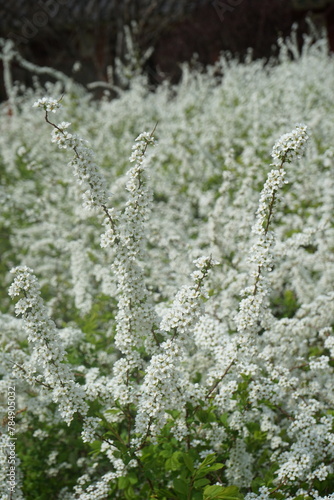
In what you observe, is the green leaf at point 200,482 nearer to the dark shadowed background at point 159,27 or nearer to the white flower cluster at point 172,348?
the white flower cluster at point 172,348

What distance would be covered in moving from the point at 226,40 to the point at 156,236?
13160 mm

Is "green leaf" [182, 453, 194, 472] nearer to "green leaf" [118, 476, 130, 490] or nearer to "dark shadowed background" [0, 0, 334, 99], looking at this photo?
"green leaf" [118, 476, 130, 490]

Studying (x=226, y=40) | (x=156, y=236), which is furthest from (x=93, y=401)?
(x=226, y=40)

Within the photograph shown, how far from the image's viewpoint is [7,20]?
16375 millimetres

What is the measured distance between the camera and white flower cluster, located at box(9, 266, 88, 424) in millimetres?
2256

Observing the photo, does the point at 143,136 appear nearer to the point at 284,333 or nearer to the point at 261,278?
the point at 261,278

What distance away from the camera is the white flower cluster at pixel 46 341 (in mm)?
2256
